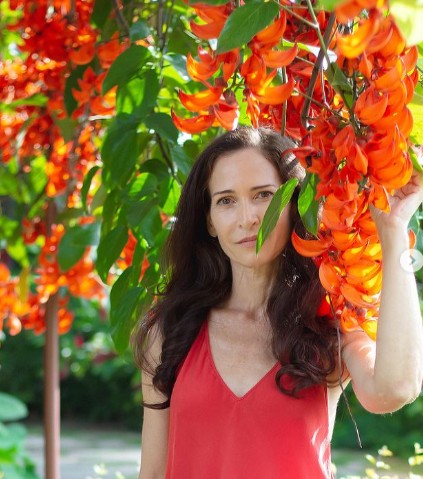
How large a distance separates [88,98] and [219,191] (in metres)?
0.72

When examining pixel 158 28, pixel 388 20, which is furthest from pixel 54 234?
pixel 388 20

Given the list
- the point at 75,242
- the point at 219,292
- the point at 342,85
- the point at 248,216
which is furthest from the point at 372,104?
the point at 75,242

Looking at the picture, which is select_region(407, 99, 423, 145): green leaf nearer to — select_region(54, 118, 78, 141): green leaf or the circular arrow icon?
the circular arrow icon

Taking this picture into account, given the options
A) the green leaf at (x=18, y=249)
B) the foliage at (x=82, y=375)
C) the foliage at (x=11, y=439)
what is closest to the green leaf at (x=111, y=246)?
the foliage at (x=11, y=439)

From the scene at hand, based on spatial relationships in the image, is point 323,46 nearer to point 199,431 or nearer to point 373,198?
→ point 373,198

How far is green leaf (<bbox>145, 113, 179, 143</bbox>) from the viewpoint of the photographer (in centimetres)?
211

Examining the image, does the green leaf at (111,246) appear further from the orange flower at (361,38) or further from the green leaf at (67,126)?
the orange flower at (361,38)

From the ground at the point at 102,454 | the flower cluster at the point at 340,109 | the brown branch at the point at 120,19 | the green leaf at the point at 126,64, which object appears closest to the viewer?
the flower cluster at the point at 340,109

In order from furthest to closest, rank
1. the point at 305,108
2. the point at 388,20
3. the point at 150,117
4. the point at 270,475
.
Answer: the point at 150,117, the point at 270,475, the point at 305,108, the point at 388,20

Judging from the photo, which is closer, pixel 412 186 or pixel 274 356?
pixel 412 186

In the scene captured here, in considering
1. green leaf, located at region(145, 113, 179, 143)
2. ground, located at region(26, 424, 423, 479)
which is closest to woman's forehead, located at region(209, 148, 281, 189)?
green leaf, located at region(145, 113, 179, 143)

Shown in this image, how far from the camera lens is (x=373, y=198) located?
3.96 feet

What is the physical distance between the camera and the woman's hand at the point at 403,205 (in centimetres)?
136

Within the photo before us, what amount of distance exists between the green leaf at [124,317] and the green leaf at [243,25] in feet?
3.22
